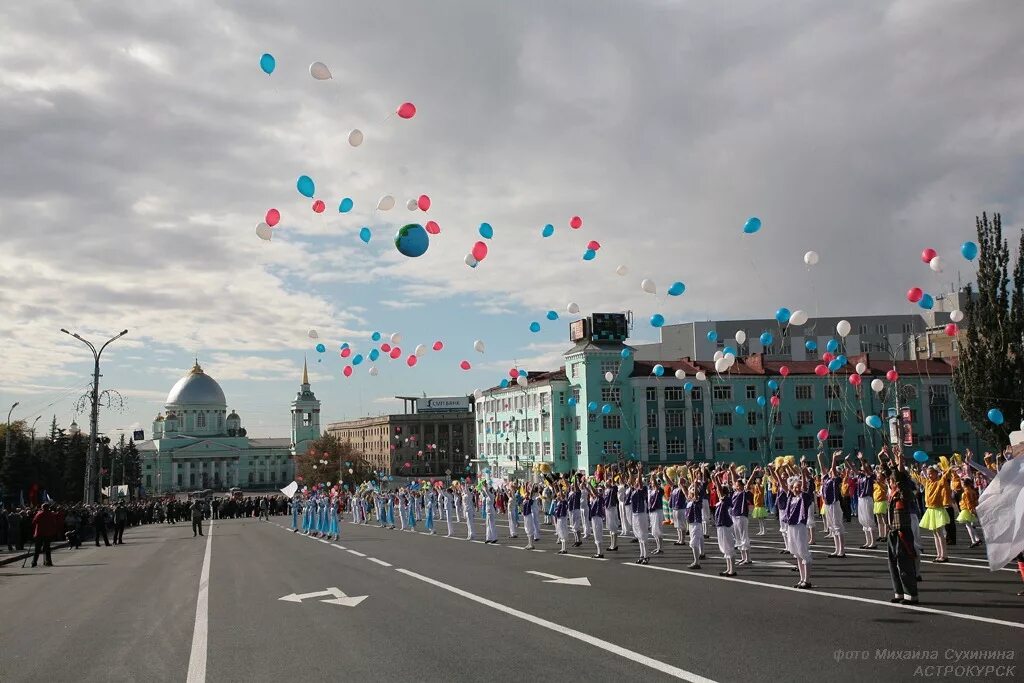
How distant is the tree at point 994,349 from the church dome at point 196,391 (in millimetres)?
155716

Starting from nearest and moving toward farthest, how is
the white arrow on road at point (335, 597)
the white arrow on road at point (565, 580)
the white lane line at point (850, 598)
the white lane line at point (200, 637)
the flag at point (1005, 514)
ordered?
the white lane line at point (200, 637), the flag at point (1005, 514), the white lane line at point (850, 598), the white arrow on road at point (335, 597), the white arrow on road at point (565, 580)

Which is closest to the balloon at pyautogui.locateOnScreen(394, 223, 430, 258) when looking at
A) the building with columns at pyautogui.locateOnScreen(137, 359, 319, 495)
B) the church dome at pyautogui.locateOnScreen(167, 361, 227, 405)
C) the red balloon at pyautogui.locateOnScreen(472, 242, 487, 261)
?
the red balloon at pyautogui.locateOnScreen(472, 242, 487, 261)

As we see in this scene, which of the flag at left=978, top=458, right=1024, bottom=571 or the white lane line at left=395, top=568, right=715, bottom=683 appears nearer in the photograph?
the white lane line at left=395, top=568, right=715, bottom=683

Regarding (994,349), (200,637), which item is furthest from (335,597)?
(994,349)

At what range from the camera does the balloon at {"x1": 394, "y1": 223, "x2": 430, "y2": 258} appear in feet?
59.0

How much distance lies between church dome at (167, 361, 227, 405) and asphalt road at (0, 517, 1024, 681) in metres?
158

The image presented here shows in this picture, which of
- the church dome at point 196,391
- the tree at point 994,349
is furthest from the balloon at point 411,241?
the church dome at point 196,391

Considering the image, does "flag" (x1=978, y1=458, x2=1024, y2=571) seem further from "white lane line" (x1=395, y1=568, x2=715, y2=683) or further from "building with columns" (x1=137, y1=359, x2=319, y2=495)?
"building with columns" (x1=137, y1=359, x2=319, y2=495)

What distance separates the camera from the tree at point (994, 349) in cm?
3728

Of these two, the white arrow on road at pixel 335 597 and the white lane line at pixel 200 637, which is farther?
the white arrow on road at pixel 335 597

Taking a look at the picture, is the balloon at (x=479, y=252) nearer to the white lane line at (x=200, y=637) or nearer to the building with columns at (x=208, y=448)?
the white lane line at (x=200, y=637)

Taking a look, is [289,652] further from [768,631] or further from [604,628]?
[768,631]

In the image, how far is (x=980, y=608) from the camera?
441 inches

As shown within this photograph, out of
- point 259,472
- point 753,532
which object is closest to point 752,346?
point 753,532
